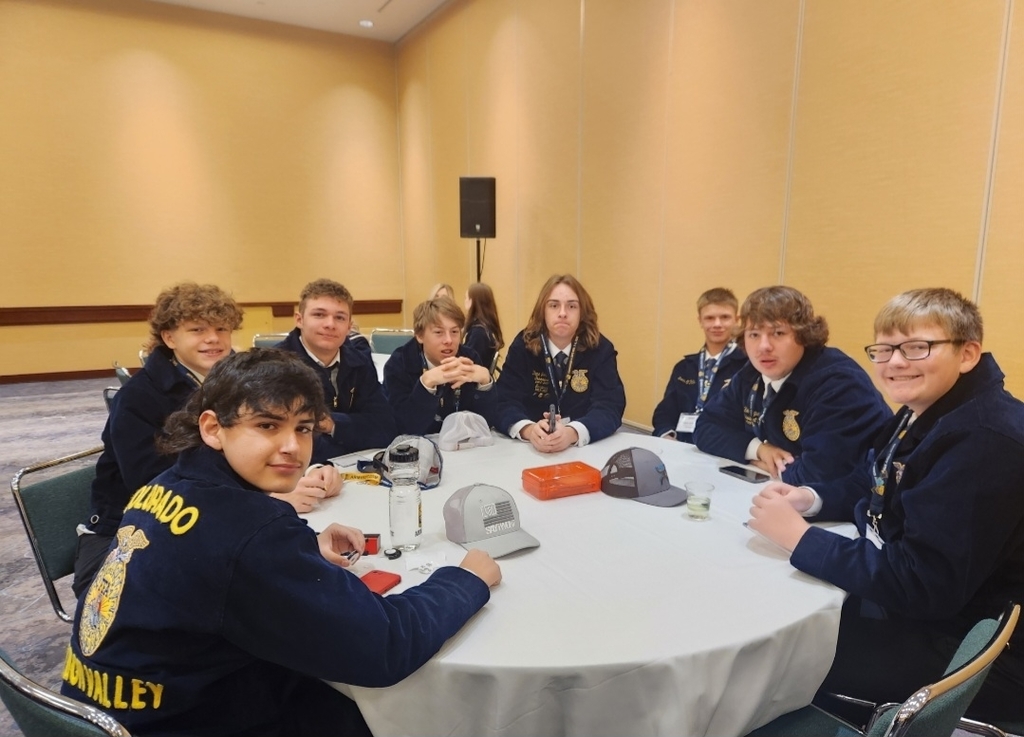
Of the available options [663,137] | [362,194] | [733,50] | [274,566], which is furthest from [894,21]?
[362,194]

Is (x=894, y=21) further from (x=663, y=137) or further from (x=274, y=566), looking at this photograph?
(x=274, y=566)

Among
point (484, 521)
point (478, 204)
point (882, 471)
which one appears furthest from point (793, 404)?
point (478, 204)

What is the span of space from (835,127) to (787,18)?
0.78m

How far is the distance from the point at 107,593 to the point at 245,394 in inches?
16.1

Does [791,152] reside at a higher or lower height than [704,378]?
higher

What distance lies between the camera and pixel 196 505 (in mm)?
1055

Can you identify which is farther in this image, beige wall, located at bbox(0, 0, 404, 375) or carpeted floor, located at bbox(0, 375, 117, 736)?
beige wall, located at bbox(0, 0, 404, 375)

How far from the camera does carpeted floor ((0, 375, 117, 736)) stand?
7.89 feet

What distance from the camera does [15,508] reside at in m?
3.92

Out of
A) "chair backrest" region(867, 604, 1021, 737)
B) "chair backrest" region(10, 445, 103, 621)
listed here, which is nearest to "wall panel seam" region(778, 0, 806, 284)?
"chair backrest" region(867, 604, 1021, 737)

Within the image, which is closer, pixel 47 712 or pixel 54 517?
pixel 47 712

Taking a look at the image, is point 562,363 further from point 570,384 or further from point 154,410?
point 154,410

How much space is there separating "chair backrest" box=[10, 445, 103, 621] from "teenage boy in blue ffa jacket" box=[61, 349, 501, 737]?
872 mm

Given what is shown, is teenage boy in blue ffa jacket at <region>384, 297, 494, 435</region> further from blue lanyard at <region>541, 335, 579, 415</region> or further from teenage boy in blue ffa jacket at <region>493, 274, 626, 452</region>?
blue lanyard at <region>541, 335, 579, 415</region>
